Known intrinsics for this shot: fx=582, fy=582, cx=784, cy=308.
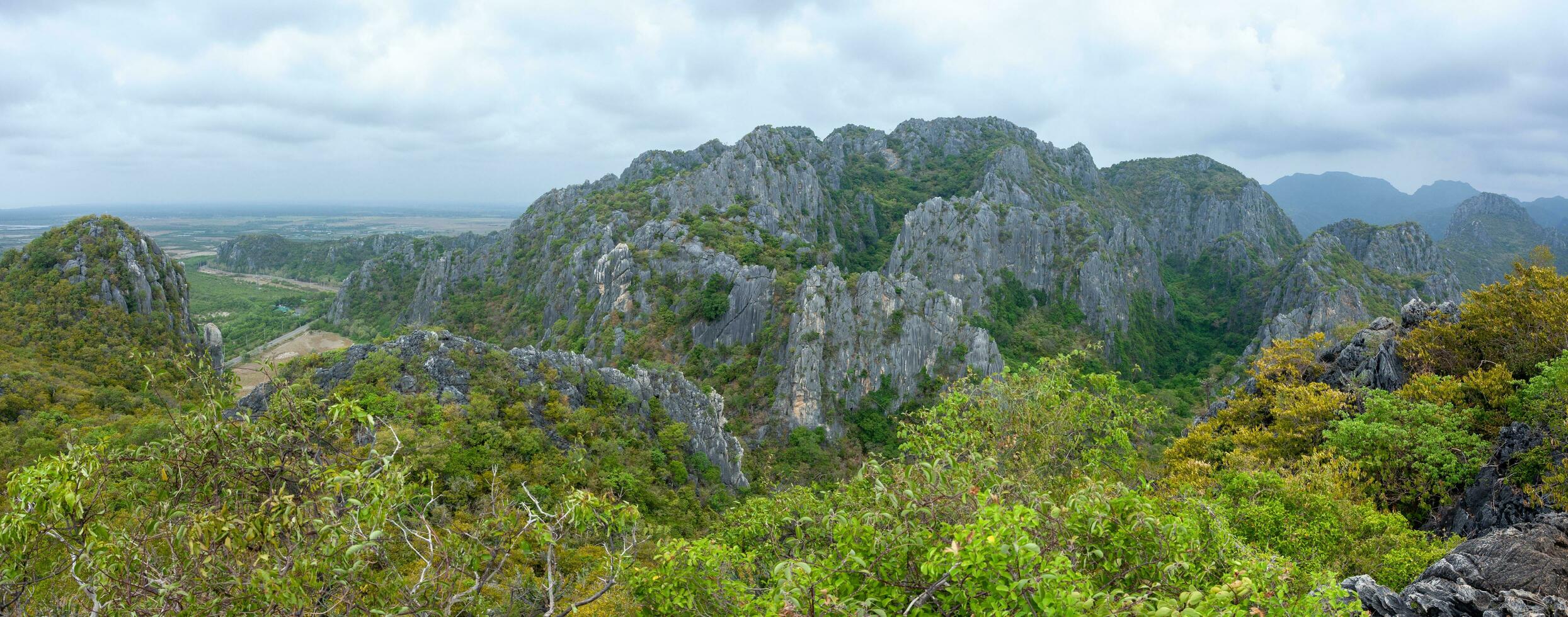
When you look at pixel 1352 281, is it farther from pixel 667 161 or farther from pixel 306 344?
pixel 306 344

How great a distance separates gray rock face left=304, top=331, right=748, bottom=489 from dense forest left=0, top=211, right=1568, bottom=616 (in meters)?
0.20

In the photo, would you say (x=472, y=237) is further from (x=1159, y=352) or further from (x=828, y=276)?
(x=1159, y=352)

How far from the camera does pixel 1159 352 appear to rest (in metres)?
99.9

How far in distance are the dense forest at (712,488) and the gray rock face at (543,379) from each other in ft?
0.67

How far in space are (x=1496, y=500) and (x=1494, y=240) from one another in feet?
831

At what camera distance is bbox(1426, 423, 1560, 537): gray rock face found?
14.7 m

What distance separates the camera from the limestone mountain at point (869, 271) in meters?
62.4

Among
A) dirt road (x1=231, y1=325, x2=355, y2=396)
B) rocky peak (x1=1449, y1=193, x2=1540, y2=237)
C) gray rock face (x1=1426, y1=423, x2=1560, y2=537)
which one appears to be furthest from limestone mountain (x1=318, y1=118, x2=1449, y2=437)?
rocky peak (x1=1449, y1=193, x2=1540, y2=237)

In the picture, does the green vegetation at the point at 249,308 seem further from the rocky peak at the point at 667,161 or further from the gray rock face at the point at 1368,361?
the gray rock face at the point at 1368,361

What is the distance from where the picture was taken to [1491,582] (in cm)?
1073

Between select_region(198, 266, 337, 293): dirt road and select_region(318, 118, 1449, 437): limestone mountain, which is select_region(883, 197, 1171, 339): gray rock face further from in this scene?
select_region(198, 266, 337, 293): dirt road

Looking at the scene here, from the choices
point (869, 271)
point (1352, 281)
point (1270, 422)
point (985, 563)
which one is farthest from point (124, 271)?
point (1352, 281)

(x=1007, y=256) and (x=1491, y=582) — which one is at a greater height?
(x=1007, y=256)

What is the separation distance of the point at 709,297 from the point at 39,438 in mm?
47325
